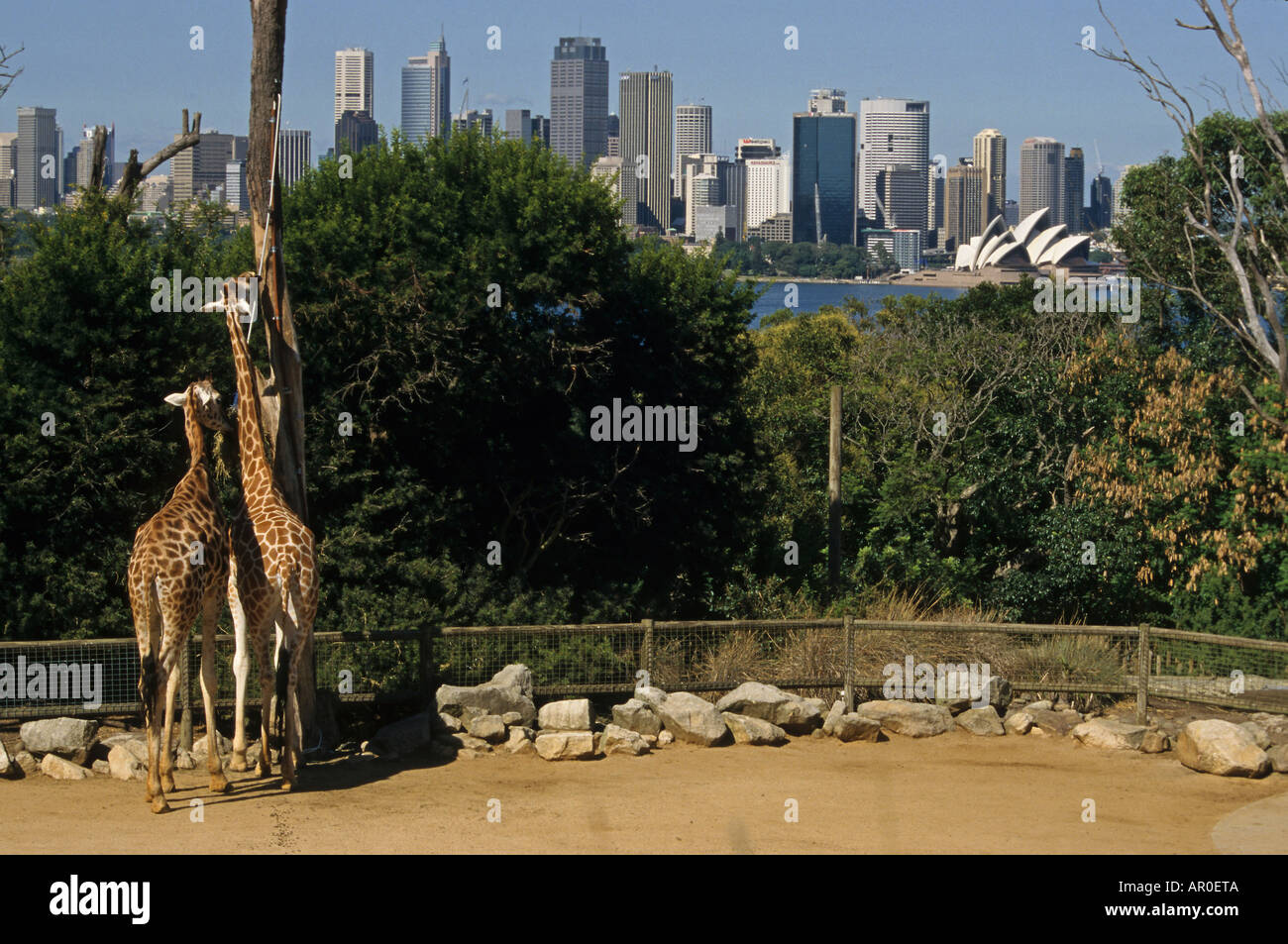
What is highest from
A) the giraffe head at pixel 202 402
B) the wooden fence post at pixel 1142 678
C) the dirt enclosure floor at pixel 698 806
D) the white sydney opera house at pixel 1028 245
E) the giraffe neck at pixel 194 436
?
the white sydney opera house at pixel 1028 245

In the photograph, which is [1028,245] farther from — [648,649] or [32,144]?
[32,144]

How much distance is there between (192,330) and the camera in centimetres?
1653

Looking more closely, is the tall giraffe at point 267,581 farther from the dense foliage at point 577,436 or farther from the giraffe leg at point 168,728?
the dense foliage at point 577,436

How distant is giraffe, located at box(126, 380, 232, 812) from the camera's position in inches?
436

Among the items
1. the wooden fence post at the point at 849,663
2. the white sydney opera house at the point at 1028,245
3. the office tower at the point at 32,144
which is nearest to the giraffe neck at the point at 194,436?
the wooden fence post at the point at 849,663

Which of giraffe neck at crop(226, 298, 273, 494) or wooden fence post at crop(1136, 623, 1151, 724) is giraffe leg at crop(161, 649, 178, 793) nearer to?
giraffe neck at crop(226, 298, 273, 494)

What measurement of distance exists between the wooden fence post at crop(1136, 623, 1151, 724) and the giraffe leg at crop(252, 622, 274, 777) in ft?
30.3

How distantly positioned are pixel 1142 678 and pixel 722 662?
468cm

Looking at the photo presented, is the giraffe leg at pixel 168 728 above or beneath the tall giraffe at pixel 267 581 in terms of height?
beneath

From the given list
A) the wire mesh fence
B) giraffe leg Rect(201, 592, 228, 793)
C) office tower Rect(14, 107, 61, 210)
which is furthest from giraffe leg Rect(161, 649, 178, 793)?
office tower Rect(14, 107, 61, 210)

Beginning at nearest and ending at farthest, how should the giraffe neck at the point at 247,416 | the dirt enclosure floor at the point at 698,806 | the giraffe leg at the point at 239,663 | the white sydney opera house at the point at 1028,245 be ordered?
1. the dirt enclosure floor at the point at 698,806
2. the giraffe leg at the point at 239,663
3. the giraffe neck at the point at 247,416
4. the white sydney opera house at the point at 1028,245

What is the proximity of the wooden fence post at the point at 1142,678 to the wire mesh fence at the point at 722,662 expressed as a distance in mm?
25

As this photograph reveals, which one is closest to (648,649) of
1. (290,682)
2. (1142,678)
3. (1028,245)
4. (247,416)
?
(290,682)

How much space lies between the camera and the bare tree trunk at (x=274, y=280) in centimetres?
1309
